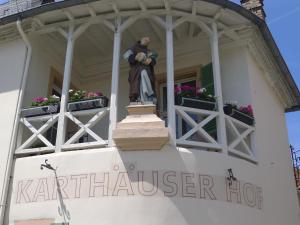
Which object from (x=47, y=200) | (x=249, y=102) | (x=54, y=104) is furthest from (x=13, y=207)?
(x=249, y=102)

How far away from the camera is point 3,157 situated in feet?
29.3

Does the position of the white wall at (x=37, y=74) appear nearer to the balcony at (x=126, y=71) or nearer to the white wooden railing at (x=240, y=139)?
the balcony at (x=126, y=71)

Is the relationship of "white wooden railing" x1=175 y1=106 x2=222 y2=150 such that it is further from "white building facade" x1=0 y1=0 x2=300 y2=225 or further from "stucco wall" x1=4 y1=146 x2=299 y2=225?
"stucco wall" x1=4 y1=146 x2=299 y2=225

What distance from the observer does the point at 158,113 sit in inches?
390

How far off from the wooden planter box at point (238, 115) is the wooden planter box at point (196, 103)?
29cm

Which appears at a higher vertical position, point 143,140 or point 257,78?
point 257,78

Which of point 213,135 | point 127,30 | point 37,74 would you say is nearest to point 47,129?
point 37,74

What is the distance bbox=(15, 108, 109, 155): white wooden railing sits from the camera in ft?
28.0

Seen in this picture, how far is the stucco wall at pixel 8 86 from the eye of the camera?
9.03 m

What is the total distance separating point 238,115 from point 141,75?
6.80 feet

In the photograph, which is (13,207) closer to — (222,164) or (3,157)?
(3,157)

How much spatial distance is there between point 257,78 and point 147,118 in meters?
3.49

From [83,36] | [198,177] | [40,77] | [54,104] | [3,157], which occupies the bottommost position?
[198,177]

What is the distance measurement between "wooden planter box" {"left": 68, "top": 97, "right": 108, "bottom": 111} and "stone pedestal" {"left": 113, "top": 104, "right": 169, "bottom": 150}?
72 cm
